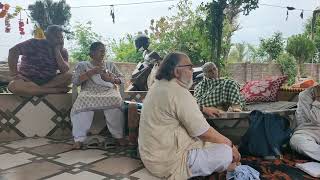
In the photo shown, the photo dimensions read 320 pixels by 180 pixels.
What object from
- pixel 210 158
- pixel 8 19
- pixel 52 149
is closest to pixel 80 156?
pixel 52 149

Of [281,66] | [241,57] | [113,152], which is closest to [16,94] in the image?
[113,152]

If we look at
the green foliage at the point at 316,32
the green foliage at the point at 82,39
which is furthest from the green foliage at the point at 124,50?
the green foliage at the point at 316,32

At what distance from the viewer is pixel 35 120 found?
13.4 ft

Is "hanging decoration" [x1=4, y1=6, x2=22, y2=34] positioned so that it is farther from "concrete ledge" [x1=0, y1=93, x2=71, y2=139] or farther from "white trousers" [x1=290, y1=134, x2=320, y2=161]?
"white trousers" [x1=290, y1=134, x2=320, y2=161]

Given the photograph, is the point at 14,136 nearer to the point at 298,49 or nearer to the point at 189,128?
the point at 189,128

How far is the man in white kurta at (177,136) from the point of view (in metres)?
2.21

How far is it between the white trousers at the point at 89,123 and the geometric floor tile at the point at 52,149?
0.17 meters

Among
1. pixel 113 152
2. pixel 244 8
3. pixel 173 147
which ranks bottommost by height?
pixel 113 152

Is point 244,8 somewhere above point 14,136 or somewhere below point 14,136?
above

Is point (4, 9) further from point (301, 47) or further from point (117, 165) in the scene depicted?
point (301, 47)

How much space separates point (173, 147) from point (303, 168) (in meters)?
1.18

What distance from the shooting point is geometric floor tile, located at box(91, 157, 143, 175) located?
273 centimetres

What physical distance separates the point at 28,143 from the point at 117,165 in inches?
57.2

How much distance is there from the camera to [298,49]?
11.3m
